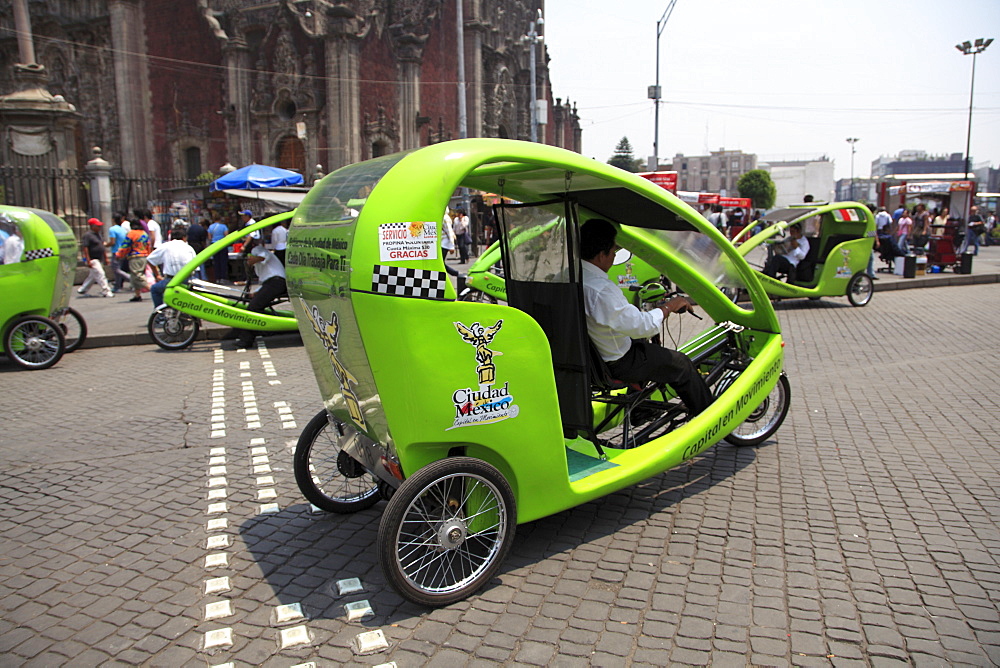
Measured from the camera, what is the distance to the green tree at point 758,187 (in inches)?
2817

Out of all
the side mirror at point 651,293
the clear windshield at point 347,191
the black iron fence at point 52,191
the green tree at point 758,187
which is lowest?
the side mirror at point 651,293

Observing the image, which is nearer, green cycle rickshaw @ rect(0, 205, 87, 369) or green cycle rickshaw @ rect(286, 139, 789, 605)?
green cycle rickshaw @ rect(286, 139, 789, 605)

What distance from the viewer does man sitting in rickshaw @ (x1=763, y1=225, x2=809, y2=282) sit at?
12.7 meters

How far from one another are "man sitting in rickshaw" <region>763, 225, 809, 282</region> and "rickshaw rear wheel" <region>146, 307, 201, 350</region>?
384 inches

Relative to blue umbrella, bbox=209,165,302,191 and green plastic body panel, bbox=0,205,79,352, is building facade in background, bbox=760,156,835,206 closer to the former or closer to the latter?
blue umbrella, bbox=209,165,302,191

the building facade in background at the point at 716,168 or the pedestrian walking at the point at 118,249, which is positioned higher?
the building facade in background at the point at 716,168

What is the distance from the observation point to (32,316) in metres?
8.58

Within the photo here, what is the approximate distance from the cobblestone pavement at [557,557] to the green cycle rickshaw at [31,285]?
256 centimetres

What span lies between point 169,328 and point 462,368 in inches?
318

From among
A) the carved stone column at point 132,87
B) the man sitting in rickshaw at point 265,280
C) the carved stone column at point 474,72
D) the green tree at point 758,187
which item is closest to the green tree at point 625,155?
the green tree at point 758,187

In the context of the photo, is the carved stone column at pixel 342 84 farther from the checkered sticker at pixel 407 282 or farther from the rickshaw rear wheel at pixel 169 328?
the checkered sticker at pixel 407 282

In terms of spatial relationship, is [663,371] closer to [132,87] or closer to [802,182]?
[132,87]

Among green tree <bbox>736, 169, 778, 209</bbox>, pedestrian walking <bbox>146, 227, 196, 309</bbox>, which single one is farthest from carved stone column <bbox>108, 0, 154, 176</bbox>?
green tree <bbox>736, 169, 778, 209</bbox>

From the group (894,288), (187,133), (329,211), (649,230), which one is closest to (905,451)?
(649,230)
